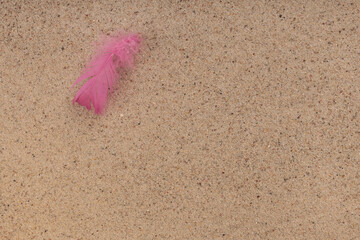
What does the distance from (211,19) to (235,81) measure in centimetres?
26

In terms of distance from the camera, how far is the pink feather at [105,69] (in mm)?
1072

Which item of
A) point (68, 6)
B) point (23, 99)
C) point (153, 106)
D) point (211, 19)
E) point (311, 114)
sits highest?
point (68, 6)

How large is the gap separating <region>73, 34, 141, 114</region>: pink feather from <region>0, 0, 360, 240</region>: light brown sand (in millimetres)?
42

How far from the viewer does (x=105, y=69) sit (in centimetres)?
108

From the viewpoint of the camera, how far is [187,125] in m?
1.11

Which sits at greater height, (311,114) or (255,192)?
(311,114)

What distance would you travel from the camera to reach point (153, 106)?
1.12m

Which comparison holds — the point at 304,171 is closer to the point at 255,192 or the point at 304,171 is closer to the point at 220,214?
the point at 255,192

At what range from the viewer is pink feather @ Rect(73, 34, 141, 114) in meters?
1.07

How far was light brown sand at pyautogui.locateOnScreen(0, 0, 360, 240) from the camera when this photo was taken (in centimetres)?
109

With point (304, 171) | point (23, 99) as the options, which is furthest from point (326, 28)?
point (23, 99)

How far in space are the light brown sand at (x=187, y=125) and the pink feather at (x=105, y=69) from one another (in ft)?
0.14

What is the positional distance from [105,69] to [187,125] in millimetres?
380

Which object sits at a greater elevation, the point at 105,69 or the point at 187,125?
the point at 105,69
